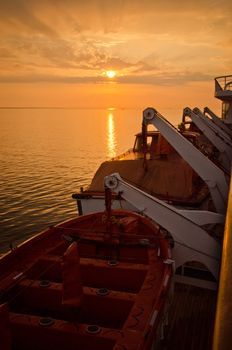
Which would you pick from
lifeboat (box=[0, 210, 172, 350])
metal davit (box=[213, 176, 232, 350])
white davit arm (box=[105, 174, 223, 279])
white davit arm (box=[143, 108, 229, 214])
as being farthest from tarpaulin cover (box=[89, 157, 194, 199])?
metal davit (box=[213, 176, 232, 350])

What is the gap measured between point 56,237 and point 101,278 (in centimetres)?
251

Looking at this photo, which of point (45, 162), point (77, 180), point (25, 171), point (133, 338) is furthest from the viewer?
point (45, 162)

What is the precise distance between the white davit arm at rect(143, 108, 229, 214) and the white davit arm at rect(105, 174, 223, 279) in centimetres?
417

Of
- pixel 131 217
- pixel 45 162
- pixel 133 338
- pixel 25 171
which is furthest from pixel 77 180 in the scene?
pixel 133 338

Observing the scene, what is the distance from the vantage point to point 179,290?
10.9 metres

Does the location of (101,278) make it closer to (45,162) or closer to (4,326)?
(4,326)

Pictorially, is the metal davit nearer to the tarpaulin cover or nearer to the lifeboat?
the lifeboat

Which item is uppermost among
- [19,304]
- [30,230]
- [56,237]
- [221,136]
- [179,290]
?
[221,136]

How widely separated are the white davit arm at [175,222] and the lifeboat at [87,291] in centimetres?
79

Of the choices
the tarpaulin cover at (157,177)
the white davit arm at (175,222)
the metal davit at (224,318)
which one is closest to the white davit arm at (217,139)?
the tarpaulin cover at (157,177)

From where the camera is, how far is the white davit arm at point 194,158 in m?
12.2

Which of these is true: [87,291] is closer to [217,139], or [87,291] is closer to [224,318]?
[224,318]

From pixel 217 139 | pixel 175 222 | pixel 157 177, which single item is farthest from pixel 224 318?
pixel 217 139

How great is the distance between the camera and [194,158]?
1245 cm
